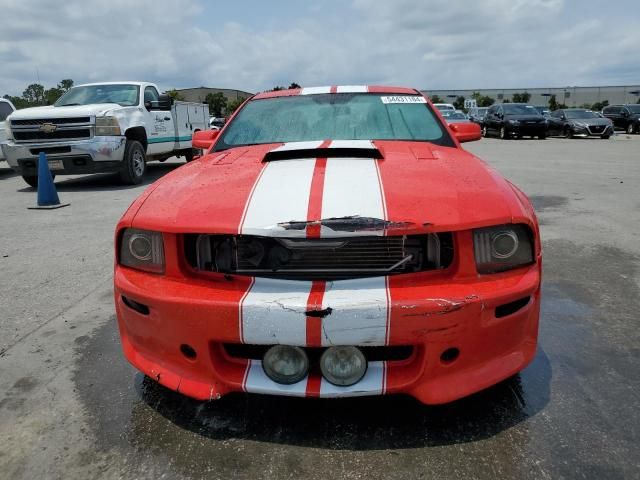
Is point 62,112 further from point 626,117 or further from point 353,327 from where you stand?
point 626,117

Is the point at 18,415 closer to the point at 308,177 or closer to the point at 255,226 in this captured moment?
the point at 255,226

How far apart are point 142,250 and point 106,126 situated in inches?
289

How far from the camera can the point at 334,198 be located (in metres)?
1.97

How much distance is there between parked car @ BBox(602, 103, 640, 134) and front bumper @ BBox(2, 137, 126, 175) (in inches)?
971

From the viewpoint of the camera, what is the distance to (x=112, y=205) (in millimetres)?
7254

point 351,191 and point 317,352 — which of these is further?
point 351,191

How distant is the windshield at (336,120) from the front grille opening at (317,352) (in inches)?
61.3

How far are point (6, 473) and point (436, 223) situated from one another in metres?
1.76

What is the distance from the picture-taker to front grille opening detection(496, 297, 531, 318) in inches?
72.2

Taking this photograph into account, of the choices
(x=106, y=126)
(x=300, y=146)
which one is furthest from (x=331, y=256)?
(x=106, y=126)

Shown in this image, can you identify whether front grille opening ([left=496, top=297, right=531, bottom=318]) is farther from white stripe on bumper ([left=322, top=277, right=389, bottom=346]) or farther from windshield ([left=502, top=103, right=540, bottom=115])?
windshield ([left=502, top=103, right=540, bottom=115])

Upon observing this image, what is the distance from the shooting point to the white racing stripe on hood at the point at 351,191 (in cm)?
186

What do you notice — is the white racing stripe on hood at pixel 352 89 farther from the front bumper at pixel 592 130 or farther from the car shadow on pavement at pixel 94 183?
the front bumper at pixel 592 130

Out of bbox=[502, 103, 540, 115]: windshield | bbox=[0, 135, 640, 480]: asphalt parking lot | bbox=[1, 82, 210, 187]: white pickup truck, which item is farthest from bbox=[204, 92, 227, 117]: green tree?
bbox=[0, 135, 640, 480]: asphalt parking lot
